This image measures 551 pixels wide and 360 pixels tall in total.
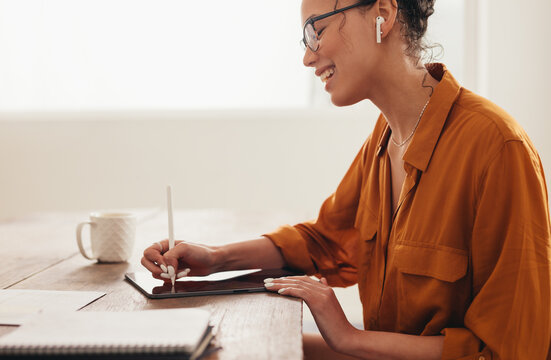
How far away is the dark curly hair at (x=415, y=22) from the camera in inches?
51.3

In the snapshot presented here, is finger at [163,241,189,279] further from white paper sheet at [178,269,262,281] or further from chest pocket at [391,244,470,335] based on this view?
chest pocket at [391,244,470,335]

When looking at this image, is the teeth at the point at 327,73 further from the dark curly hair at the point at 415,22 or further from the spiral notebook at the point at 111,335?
the spiral notebook at the point at 111,335

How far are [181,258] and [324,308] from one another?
1.06 ft

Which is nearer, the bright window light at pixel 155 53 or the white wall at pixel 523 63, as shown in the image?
the white wall at pixel 523 63

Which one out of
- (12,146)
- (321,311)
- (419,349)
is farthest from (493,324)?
(12,146)

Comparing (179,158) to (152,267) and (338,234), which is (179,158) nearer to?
(338,234)

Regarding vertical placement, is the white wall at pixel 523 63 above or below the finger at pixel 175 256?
above

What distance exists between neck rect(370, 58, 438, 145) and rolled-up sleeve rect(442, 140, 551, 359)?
1.02 ft

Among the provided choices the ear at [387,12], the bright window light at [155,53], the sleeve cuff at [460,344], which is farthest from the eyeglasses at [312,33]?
the bright window light at [155,53]

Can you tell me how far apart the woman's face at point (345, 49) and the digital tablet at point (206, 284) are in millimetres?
432

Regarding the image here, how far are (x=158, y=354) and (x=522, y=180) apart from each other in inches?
25.6

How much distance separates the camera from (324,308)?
105cm

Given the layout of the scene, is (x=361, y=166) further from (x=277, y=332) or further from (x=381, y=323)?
(x=277, y=332)

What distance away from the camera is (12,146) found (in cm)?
361
